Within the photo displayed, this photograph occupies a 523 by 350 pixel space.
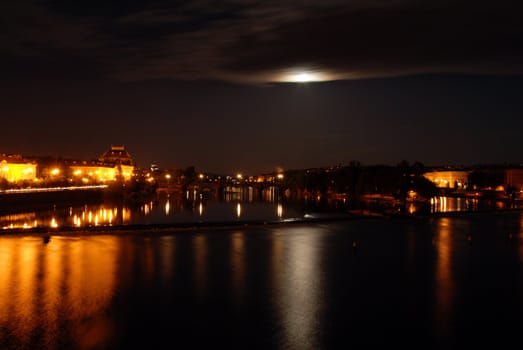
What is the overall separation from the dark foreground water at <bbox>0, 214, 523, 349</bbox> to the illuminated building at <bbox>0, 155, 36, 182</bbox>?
118 feet

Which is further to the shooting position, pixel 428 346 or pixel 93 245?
pixel 93 245

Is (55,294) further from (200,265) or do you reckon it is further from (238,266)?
(238,266)

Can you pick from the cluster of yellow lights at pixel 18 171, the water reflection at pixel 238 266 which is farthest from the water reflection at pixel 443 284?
the cluster of yellow lights at pixel 18 171

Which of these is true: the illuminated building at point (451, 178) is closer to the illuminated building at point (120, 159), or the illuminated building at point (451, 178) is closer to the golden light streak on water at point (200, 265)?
the illuminated building at point (120, 159)

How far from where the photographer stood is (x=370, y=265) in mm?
13234

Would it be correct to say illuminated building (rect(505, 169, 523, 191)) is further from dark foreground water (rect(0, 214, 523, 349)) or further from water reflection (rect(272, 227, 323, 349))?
water reflection (rect(272, 227, 323, 349))

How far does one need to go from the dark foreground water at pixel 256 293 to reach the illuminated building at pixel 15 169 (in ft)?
118

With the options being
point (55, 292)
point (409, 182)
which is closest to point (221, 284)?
point (55, 292)

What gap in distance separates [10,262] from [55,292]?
3.76 metres

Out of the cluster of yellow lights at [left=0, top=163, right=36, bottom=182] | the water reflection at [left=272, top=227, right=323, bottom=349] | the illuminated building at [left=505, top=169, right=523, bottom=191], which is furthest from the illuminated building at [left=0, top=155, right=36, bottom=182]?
the illuminated building at [left=505, top=169, right=523, bottom=191]

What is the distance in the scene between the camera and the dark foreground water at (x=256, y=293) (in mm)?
7500

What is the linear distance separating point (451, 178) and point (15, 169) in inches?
2523

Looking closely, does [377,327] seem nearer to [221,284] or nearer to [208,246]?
[221,284]

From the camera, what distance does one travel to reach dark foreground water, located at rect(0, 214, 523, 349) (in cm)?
750
